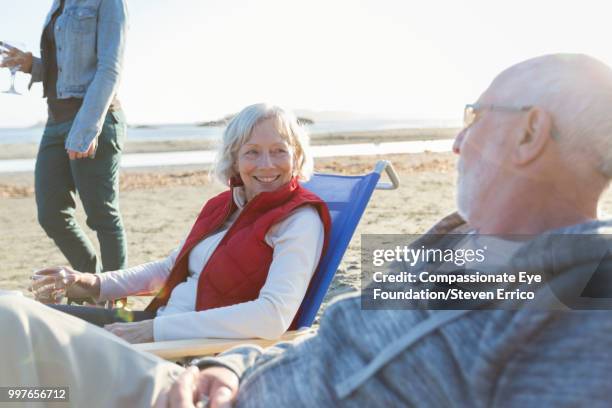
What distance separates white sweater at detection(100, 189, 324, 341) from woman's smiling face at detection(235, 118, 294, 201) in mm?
249

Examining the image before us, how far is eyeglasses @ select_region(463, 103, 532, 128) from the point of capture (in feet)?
5.36

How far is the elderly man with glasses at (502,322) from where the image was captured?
1.28 meters

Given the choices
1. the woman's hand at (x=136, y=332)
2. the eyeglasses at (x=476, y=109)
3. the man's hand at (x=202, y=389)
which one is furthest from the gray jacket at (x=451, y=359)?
the woman's hand at (x=136, y=332)

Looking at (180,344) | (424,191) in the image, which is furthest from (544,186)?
(424,191)

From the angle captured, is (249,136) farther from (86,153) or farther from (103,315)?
(86,153)

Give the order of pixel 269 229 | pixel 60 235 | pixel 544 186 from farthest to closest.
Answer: pixel 60 235, pixel 269 229, pixel 544 186

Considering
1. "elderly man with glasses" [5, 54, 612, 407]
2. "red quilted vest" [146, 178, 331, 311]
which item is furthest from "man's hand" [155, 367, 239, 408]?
"red quilted vest" [146, 178, 331, 311]

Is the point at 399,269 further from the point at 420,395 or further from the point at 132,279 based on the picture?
the point at 132,279

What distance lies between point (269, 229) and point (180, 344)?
591 millimetres

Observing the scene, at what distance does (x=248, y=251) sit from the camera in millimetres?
2760

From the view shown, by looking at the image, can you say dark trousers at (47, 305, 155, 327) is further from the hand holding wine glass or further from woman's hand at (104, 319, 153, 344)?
the hand holding wine glass

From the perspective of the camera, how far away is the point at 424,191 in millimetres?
11141

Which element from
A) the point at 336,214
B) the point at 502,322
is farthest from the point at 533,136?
the point at 336,214

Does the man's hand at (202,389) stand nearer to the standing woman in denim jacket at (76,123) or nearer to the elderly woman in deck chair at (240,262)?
the elderly woman in deck chair at (240,262)
